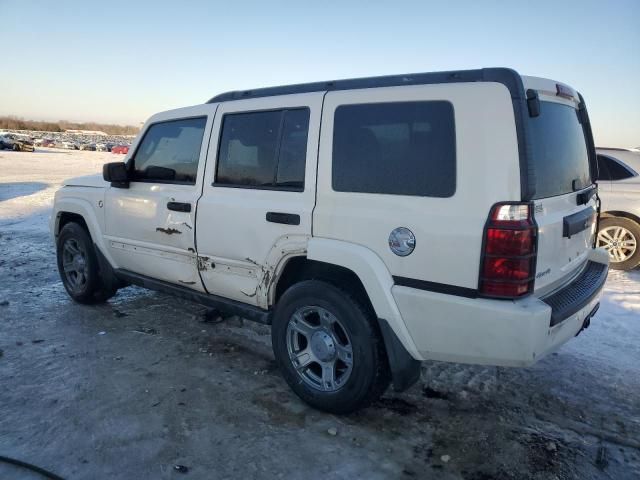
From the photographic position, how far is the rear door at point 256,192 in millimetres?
3035

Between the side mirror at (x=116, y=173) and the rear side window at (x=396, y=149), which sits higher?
the rear side window at (x=396, y=149)

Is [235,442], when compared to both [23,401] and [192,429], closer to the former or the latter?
[192,429]

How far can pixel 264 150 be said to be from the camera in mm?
3309

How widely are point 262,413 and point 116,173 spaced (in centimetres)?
246

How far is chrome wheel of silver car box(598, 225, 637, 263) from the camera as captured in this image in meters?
Result: 6.59

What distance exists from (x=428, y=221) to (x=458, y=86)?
722 mm

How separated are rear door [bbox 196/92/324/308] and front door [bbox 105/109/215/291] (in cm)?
16

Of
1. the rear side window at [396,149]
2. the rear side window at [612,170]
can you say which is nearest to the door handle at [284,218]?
the rear side window at [396,149]

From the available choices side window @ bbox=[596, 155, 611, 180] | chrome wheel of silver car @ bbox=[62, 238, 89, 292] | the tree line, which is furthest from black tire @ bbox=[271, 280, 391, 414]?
the tree line

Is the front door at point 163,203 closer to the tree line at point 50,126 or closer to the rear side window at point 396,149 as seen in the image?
the rear side window at point 396,149

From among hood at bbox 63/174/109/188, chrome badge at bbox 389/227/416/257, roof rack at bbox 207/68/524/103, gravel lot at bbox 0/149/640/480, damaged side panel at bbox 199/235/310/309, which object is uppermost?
roof rack at bbox 207/68/524/103

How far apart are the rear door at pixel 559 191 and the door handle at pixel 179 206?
2.46 metres

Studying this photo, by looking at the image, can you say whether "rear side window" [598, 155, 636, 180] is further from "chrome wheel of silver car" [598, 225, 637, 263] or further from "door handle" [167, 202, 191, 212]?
"door handle" [167, 202, 191, 212]

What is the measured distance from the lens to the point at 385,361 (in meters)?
2.85
